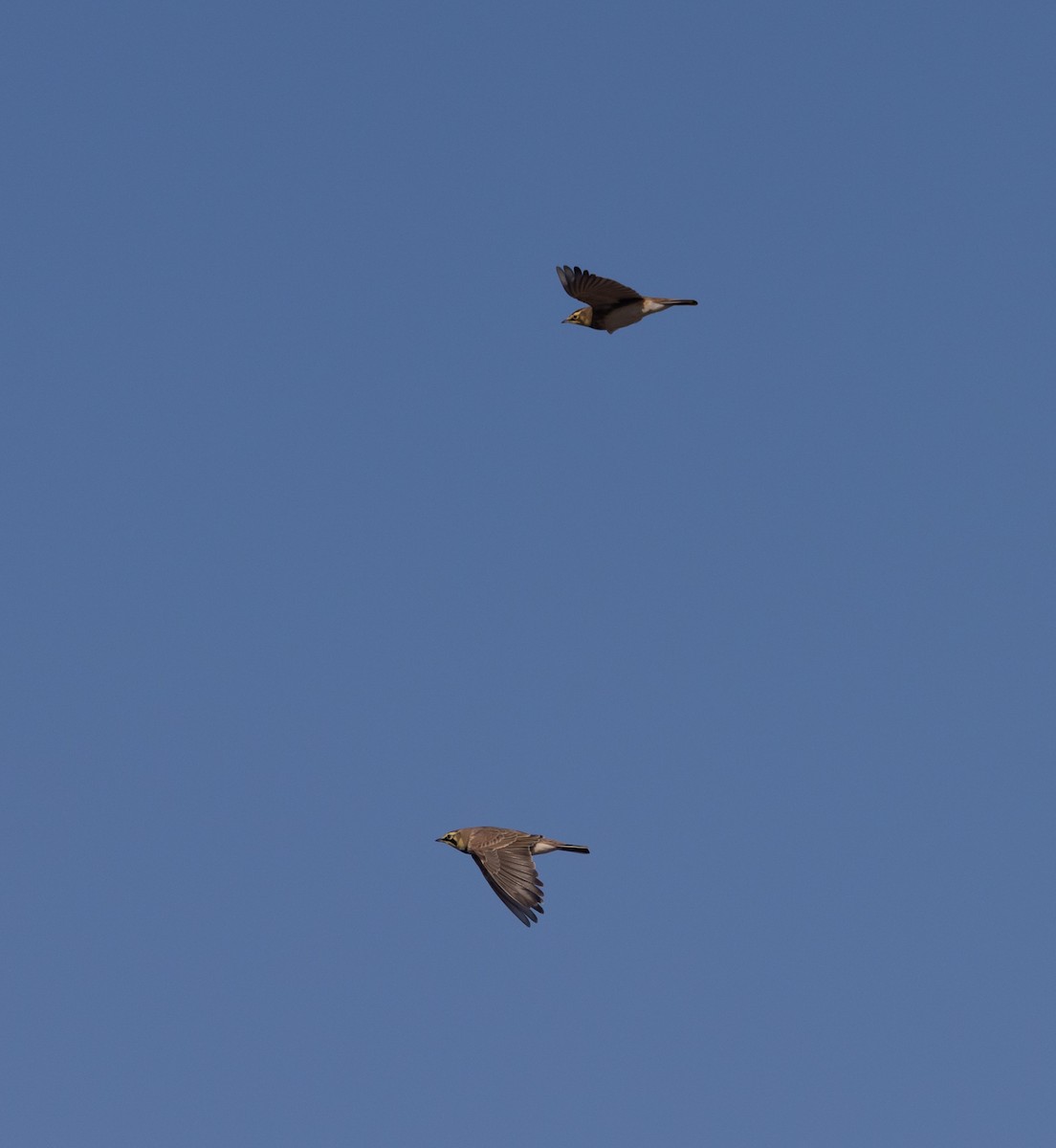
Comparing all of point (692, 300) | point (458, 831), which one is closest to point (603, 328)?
point (692, 300)

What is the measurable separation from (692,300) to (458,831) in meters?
12.9

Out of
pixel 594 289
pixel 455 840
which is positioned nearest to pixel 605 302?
pixel 594 289

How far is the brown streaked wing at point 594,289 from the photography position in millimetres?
40094

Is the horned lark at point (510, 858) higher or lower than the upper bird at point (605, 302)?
lower

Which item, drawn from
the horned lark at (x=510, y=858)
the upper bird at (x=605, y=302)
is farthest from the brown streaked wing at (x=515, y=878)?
the upper bird at (x=605, y=302)

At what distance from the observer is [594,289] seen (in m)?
40.6

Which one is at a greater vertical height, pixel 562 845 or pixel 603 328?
pixel 603 328

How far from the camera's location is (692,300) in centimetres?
4069

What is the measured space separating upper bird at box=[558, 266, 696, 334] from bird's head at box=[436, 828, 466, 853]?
11.9 meters

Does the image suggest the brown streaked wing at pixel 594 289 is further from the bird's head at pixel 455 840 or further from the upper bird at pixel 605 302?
the bird's head at pixel 455 840

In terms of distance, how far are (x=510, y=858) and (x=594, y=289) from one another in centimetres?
1265

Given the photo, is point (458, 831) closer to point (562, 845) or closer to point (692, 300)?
point (562, 845)

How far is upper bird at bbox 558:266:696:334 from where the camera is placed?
40.2m

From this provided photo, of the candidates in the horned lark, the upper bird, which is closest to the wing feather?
the upper bird
